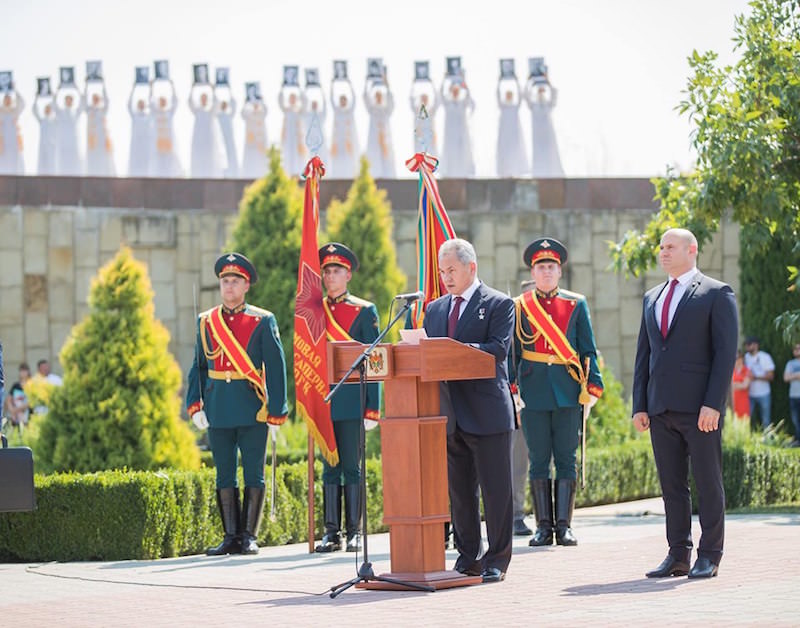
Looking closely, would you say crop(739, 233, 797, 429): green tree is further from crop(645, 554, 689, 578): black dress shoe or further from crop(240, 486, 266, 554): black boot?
crop(645, 554, 689, 578): black dress shoe

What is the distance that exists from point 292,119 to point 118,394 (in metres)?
11.0

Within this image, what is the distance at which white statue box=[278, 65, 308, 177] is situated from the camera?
22.0 metres

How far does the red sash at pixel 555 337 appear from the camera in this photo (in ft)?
31.3

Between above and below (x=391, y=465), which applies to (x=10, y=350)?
above

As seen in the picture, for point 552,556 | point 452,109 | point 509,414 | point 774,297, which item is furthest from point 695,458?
point 452,109

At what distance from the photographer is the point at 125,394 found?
11789 millimetres

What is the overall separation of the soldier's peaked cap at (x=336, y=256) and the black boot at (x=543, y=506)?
6.18 feet

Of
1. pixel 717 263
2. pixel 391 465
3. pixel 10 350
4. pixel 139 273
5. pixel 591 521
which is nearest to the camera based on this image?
pixel 391 465

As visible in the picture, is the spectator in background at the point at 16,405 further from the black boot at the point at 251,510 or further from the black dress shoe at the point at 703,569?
the black dress shoe at the point at 703,569

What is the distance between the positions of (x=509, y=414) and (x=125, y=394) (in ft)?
17.2

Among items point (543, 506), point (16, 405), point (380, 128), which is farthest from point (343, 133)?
point (543, 506)

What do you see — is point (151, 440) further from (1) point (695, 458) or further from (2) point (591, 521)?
(1) point (695, 458)

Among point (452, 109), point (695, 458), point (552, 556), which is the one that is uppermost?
point (452, 109)

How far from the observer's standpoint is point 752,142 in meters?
11.6
